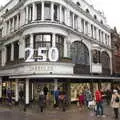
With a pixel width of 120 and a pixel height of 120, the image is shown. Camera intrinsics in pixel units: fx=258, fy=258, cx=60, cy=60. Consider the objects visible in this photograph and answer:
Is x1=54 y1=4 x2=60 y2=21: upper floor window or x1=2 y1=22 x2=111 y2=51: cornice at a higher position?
x1=54 y1=4 x2=60 y2=21: upper floor window

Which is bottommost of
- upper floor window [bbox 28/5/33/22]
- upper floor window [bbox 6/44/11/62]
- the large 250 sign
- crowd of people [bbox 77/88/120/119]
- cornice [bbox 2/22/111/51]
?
crowd of people [bbox 77/88/120/119]

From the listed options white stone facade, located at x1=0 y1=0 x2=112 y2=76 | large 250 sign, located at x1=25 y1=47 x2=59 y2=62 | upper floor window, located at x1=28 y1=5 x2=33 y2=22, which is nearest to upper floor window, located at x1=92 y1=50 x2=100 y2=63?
white stone facade, located at x1=0 y1=0 x2=112 y2=76

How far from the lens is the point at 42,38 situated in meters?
25.5

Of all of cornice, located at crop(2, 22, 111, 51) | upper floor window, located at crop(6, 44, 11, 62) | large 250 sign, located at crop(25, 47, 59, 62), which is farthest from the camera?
upper floor window, located at crop(6, 44, 11, 62)

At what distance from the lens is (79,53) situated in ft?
99.8

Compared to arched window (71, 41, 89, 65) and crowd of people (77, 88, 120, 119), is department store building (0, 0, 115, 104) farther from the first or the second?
crowd of people (77, 88, 120, 119)

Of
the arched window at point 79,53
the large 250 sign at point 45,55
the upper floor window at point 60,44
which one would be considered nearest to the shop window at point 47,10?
the upper floor window at point 60,44

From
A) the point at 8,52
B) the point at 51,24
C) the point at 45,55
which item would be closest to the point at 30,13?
the point at 51,24

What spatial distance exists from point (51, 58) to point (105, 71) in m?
15.5

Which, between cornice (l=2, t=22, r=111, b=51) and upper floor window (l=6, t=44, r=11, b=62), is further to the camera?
upper floor window (l=6, t=44, r=11, b=62)

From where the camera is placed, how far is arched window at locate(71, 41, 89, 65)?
95.8 ft

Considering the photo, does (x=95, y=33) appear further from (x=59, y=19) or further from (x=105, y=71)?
(x=59, y=19)

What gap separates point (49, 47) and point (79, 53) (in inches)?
262

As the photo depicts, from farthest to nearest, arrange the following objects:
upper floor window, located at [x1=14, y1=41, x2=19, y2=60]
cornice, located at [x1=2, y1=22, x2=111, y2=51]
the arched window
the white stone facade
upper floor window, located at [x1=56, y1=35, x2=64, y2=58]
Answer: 1. upper floor window, located at [x1=14, y1=41, x2=19, y2=60]
2. the arched window
3. upper floor window, located at [x1=56, y1=35, x2=64, y2=58]
4. the white stone facade
5. cornice, located at [x1=2, y1=22, x2=111, y2=51]
